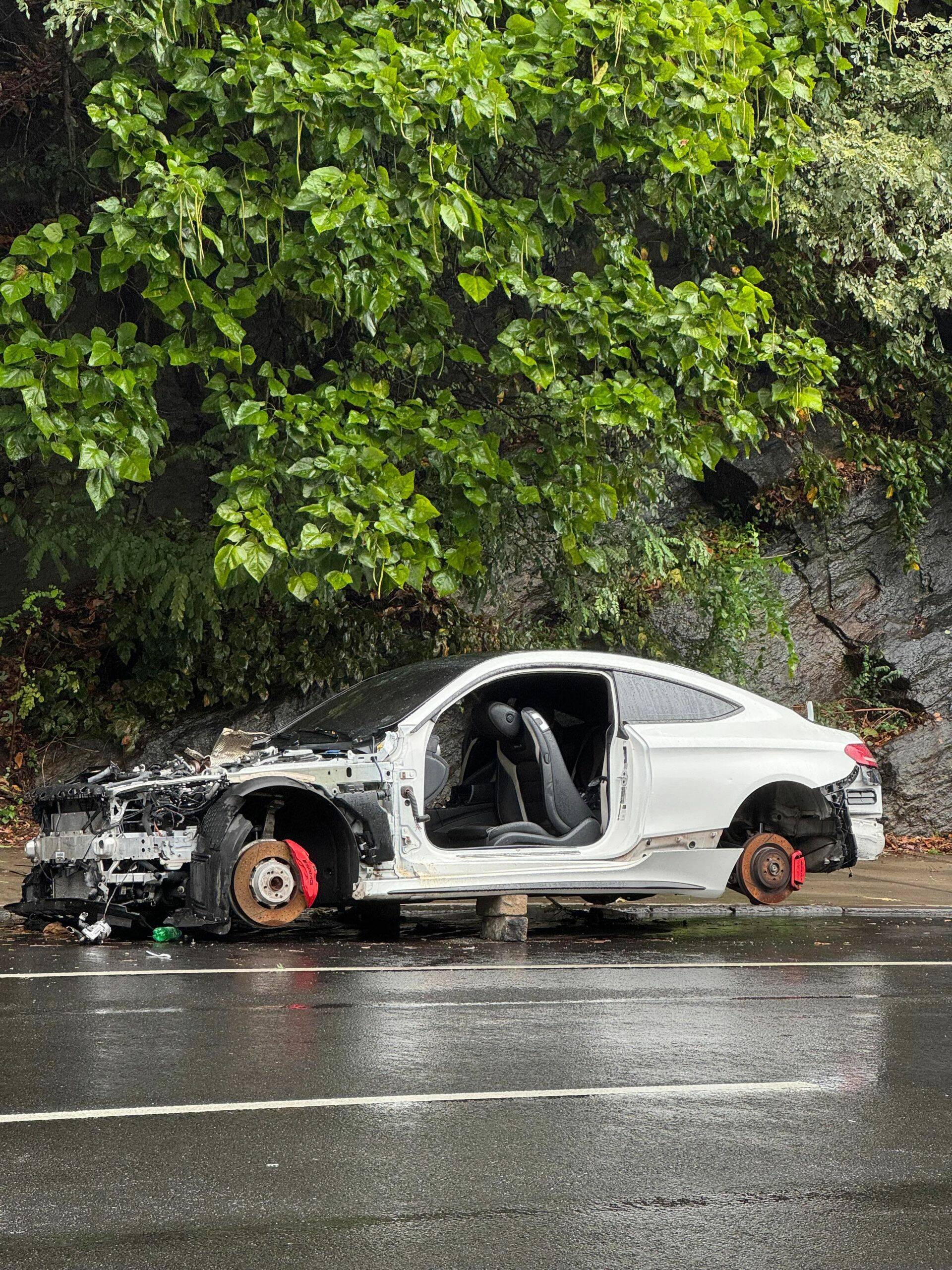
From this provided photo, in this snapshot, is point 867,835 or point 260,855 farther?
point 867,835

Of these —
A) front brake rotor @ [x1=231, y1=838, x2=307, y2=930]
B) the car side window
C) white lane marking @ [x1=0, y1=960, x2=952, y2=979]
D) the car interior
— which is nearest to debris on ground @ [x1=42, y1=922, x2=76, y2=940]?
front brake rotor @ [x1=231, y1=838, x2=307, y2=930]

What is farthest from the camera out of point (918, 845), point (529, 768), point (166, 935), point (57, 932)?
point (918, 845)

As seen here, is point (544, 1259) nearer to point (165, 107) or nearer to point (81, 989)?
point (81, 989)

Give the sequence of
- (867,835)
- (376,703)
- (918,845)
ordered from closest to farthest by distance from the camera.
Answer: (376,703)
(867,835)
(918,845)

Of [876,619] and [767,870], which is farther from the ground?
[876,619]

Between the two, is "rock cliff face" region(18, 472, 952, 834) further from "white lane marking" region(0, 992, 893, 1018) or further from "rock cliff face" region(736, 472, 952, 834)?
"white lane marking" region(0, 992, 893, 1018)

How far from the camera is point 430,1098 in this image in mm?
5719

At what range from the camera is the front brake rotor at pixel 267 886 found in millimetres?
9531

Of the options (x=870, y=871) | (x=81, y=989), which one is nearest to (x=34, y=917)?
(x=81, y=989)

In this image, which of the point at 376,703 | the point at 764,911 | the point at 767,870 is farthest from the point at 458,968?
the point at 764,911

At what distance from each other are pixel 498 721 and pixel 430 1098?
16.9 ft

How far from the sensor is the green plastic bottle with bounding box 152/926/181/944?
970 centimetres

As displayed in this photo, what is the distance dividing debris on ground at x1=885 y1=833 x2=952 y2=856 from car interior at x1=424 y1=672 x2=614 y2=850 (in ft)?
19.8

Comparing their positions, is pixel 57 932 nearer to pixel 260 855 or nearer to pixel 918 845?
pixel 260 855
